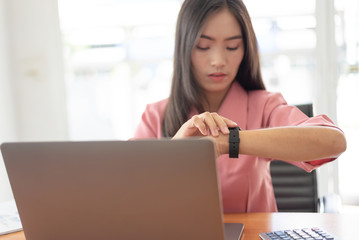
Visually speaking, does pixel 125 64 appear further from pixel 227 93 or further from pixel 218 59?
pixel 218 59

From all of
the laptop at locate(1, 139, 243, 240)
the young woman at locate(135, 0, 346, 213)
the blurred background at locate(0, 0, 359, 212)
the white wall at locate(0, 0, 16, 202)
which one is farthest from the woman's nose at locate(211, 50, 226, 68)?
the white wall at locate(0, 0, 16, 202)

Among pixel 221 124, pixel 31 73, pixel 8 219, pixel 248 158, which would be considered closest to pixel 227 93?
pixel 248 158

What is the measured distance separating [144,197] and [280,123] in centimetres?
74

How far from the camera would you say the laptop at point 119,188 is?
0.64m

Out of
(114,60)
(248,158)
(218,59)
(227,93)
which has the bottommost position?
(248,158)

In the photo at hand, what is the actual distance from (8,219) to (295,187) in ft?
3.41

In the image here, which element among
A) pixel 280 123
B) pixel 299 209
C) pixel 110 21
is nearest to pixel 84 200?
pixel 280 123

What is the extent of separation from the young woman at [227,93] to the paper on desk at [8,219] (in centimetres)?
48

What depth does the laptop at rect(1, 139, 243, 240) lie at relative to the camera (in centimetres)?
64

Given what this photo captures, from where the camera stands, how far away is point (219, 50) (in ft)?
4.20

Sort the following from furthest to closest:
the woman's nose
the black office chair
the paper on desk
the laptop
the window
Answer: the window → the black office chair → the woman's nose → the paper on desk → the laptop

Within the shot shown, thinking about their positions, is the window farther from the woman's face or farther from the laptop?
the laptop

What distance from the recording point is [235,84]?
1430mm

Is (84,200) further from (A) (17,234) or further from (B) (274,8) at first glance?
(B) (274,8)
